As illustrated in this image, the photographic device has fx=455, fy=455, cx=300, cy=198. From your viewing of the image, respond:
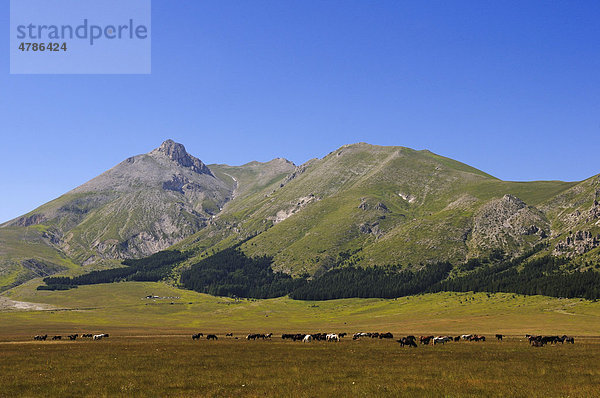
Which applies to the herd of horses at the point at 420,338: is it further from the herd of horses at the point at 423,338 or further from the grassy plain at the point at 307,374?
the grassy plain at the point at 307,374

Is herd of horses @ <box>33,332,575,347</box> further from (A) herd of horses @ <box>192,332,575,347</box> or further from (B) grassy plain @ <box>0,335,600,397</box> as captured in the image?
(B) grassy plain @ <box>0,335,600,397</box>

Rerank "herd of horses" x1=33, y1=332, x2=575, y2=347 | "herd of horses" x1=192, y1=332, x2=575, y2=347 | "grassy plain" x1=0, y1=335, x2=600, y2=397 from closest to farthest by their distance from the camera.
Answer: "grassy plain" x1=0, y1=335, x2=600, y2=397
"herd of horses" x1=192, y1=332, x2=575, y2=347
"herd of horses" x1=33, y1=332, x2=575, y2=347

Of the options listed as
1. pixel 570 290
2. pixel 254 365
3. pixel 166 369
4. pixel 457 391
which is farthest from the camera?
pixel 570 290

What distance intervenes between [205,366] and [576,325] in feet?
409

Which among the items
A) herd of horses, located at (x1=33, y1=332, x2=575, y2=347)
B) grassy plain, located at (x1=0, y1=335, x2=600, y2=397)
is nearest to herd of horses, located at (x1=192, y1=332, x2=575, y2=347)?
herd of horses, located at (x1=33, y1=332, x2=575, y2=347)

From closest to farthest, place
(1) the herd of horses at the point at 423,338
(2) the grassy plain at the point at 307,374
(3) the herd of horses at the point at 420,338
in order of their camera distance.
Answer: (2) the grassy plain at the point at 307,374 < (1) the herd of horses at the point at 423,338 < (3) the herd of horses at the point at 420,338

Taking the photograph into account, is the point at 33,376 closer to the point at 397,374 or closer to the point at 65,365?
the point at 65,365

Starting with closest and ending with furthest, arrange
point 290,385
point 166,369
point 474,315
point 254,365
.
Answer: point 290,385, point 166,369, point 254,365, point 474,315

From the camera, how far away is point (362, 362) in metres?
48.3

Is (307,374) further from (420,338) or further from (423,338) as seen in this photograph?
(420,338)

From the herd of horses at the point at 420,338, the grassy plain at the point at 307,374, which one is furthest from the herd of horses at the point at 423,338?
the grassy plain at the point at 307,374

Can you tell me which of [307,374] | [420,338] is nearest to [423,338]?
[420,338]

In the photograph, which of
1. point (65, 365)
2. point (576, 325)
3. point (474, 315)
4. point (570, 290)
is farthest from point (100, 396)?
point (570, 290)

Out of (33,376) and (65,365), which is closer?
(33,376)
